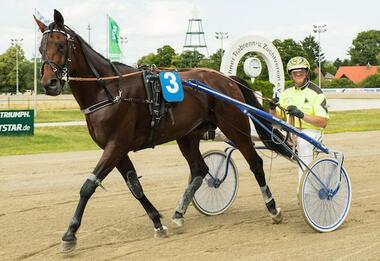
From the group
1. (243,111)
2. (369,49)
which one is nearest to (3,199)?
(243,111)

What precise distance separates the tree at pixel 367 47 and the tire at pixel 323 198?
101434mm

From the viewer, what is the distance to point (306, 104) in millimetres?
5758

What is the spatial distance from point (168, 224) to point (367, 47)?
338 ft

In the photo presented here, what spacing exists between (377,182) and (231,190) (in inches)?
110

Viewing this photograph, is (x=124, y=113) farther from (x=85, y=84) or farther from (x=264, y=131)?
(x=264, y=131)

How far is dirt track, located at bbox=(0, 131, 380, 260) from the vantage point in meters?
4.64

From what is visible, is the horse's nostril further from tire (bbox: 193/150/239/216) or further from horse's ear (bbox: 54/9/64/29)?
tire (bbox: 193/150/239/216)

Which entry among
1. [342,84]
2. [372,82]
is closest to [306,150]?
[372,82]

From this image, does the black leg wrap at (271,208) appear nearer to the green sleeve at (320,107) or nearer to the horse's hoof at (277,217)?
the horse's hoof at (277,217)

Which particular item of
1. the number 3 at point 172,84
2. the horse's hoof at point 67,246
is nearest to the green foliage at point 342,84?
the number 3 at point 172,84

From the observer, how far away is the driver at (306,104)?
564cm

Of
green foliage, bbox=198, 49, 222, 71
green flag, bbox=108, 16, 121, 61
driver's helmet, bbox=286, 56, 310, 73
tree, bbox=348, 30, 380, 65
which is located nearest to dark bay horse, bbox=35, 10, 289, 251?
driver's helmet, bbox=286, 56, 310, 73

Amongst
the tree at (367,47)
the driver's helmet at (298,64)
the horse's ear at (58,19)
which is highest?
the tree at (367,47)

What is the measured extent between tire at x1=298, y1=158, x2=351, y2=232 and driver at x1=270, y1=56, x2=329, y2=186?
0.27 meters
